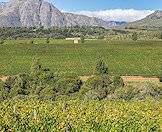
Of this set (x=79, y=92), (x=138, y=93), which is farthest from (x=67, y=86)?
(x=138, y=93)

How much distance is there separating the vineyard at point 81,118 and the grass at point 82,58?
4727cm

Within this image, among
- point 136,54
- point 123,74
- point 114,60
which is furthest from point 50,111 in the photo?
point 136,54

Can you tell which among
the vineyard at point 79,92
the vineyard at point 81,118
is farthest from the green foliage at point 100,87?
the vineyard at point 81,118

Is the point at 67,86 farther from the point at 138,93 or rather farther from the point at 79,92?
the point at 138,93

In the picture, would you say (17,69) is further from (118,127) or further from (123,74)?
(118,127)

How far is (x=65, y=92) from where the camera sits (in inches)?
1887

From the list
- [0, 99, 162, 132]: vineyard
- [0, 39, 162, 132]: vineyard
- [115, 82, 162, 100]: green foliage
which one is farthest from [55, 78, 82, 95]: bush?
[0, 99, 162, 132]: vineyard

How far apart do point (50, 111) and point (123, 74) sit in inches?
2163

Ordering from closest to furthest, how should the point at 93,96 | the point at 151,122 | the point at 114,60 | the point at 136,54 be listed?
1. the point at 151,122
2. the point at 93,96
3. the point at 114,60
4. the point at 136,54

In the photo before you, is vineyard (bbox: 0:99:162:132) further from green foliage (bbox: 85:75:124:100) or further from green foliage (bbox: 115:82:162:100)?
green foliage (bbox: 85:75:124:100)

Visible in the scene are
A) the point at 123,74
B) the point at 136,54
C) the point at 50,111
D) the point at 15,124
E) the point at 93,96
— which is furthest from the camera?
the point at 136,54

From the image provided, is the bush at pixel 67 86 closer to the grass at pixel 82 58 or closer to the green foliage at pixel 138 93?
the green foliage at pixel 138 93

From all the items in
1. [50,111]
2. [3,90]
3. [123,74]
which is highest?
[50,111]

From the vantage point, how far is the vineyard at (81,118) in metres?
22.9
